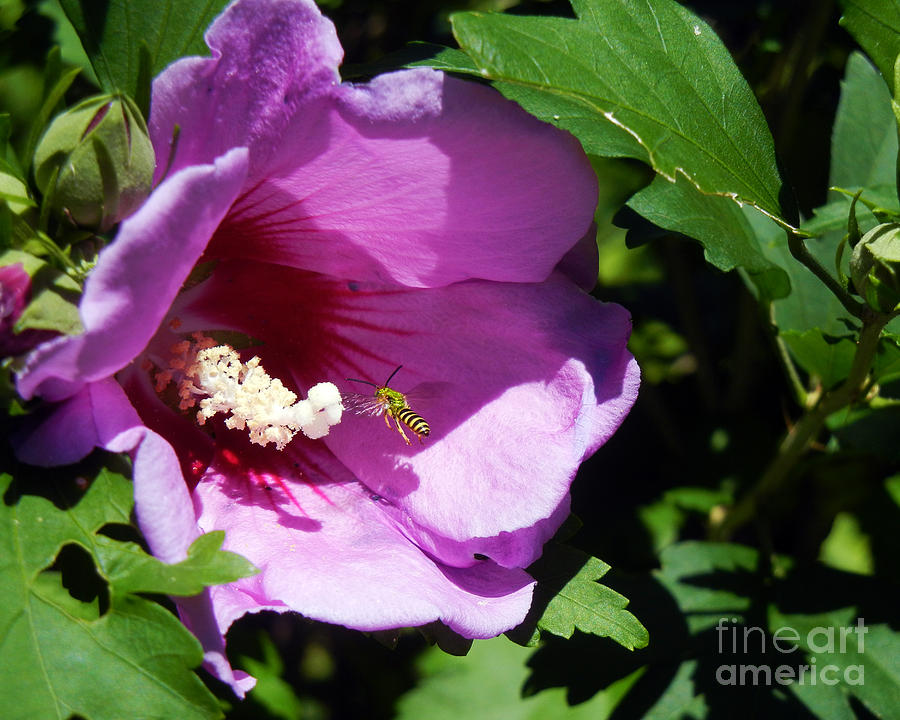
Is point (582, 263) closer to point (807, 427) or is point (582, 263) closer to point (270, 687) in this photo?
point (807, 427)

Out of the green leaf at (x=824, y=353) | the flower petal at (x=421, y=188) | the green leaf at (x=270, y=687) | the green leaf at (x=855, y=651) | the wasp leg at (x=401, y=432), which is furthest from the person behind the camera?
the green leaf at (x=270, y=687)

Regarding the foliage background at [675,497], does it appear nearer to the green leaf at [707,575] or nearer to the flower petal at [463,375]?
the green leaf at [707,575]

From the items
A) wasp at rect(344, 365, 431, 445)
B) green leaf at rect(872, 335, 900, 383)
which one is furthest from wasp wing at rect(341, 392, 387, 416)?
green leaf at rect(872, 335, 900, 383)

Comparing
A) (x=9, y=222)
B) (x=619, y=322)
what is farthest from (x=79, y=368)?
(x=619, y=322)

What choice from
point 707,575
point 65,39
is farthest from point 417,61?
point 707,575

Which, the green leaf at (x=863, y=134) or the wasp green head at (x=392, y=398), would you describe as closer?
the wasp green head at (x=392, y=398)

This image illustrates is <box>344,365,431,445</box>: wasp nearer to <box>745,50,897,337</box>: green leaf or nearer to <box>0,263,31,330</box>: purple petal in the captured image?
<box>0,263,31,330</box>: purple petal

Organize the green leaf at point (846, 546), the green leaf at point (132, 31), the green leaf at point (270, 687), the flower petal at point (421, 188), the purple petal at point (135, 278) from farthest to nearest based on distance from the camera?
the green leaf at point (846, 546) < the green leaf at point (270, 687) < the green leaf at point (132, 31) < the flower petal at point (421, 188) < the purple petal at point (135, 278)

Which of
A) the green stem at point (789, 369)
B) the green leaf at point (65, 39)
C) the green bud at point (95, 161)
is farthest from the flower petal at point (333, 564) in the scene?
the green leaf at point (65, 39)

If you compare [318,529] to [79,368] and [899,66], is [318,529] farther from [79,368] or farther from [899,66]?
[899,66]
